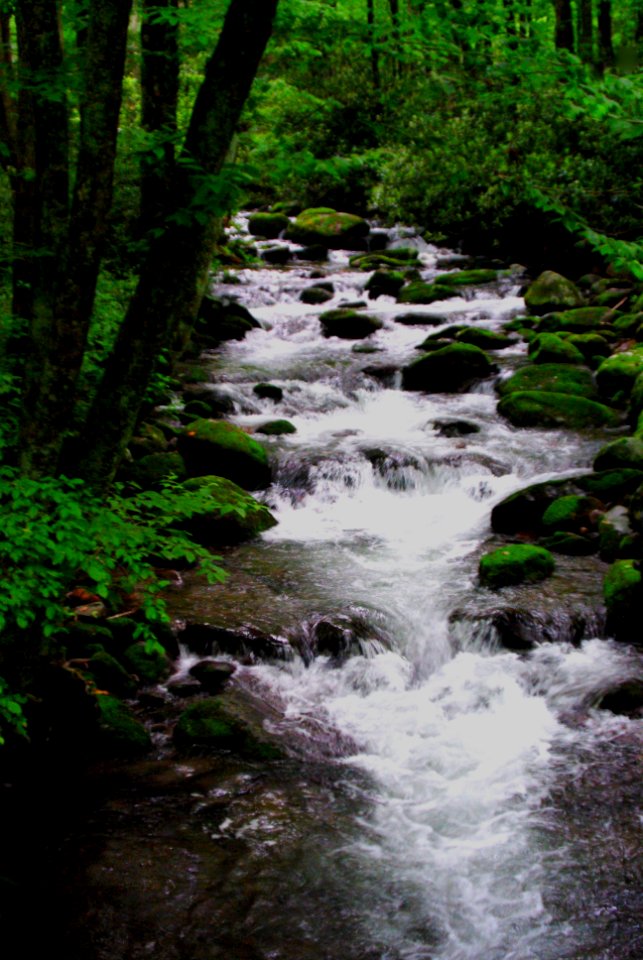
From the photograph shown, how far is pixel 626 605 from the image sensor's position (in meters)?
7.37

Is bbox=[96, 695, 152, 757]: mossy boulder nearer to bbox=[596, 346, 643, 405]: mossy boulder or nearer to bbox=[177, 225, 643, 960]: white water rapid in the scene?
bbox=[177, 225, 643, 960]: white water rapid

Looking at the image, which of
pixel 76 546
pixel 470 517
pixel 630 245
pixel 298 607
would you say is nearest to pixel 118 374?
pixel 76 546

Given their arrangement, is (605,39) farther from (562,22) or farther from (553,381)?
(553,381)

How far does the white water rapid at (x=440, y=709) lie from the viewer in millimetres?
4609

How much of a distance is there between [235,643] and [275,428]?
223 inches

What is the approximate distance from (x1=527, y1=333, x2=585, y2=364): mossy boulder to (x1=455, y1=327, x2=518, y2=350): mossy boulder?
51.2 inches

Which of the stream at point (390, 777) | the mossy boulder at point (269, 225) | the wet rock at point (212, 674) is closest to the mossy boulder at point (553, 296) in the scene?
the stream at point (390, 777)

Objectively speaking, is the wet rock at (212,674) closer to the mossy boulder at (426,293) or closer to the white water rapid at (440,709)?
the white water rapid at (440,709)

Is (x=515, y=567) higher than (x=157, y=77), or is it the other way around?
(x=157, y=77)

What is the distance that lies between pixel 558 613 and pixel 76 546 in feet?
16.1

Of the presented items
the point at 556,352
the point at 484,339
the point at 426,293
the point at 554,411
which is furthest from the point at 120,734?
the point at 426,293

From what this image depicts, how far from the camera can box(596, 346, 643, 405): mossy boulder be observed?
1277 cm

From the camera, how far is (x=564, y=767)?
5855mm

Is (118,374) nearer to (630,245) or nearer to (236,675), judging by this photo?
(630,245)
